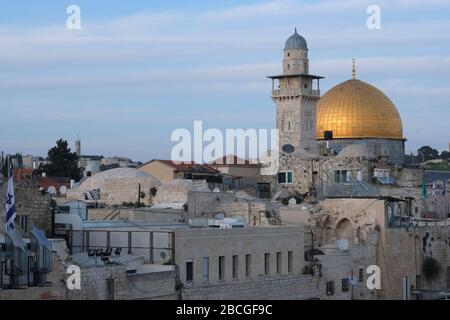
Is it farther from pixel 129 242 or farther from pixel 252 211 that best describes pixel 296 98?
pixel 129 242

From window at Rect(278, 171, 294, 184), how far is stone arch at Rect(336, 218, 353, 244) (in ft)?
33.4

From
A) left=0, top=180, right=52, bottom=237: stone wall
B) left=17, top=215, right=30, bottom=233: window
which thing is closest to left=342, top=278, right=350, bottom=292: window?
left=0, top=180, right=52, bottom=237: stone wall

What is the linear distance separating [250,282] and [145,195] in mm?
10242

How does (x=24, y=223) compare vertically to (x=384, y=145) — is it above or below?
below

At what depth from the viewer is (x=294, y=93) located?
5988cm

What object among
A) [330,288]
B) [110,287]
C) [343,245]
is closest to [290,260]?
[330,288]

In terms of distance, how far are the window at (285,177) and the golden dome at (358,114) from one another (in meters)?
15.1

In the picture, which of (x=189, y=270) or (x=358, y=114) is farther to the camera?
(x=358, y=114)

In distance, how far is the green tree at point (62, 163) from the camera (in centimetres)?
6321

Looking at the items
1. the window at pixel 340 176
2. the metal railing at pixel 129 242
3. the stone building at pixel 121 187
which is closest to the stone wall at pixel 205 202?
the stone building at pixel 121 187

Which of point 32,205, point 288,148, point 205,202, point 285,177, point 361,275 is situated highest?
point 288,148

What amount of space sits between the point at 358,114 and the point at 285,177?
629 inches

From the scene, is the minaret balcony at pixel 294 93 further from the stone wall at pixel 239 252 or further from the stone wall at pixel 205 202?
the stone wall at pixel 239 252

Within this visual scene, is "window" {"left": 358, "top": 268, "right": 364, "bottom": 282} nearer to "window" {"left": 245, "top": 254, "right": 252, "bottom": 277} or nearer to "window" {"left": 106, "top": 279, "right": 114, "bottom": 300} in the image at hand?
"window" {"left": 245, "top": 254, "right": 252, "bottom": 277}
